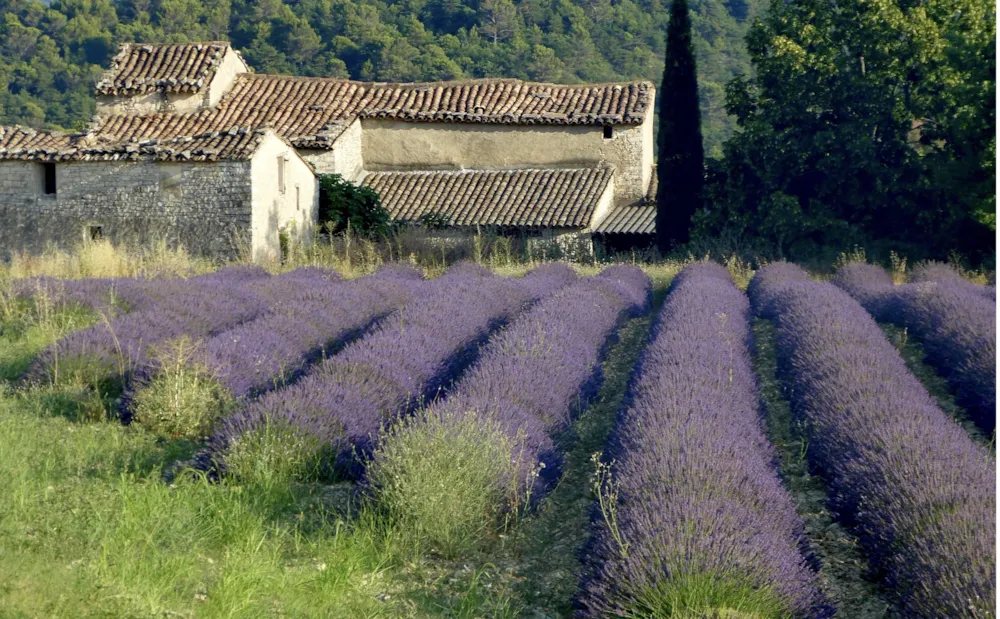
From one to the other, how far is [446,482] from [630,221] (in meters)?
20.5

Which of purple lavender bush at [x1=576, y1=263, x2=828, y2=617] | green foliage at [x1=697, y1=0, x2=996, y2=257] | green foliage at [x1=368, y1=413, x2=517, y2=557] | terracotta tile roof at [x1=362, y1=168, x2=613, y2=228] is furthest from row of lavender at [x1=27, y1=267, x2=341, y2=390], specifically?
green foliage at [x1=697, y1=0, x2=996, y2=257]

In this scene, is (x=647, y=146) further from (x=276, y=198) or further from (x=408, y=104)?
(x=276, y=198)

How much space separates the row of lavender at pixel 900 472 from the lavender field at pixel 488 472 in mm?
18

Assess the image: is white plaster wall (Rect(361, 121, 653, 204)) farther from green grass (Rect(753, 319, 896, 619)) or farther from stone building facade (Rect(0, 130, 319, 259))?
green grass (Rect(753, 319, 896, 619))

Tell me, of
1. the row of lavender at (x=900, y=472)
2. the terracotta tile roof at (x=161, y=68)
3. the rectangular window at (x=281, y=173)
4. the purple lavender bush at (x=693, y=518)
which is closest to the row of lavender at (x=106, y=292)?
the purple lavender bush at (x=693, y=518)

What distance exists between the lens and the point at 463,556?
5.16m

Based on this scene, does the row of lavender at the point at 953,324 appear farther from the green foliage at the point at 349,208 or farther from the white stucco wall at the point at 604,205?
the green foliage at the point at 349,208

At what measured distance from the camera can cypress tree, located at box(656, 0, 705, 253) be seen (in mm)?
24281

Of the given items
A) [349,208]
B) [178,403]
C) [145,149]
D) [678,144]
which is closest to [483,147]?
[678,144]

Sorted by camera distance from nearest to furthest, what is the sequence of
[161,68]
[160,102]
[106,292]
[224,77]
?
[106,292], [160,102], [161,68], [224,77]

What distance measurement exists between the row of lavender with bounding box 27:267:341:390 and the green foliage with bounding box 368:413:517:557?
281cm

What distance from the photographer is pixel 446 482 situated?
525 centimetres

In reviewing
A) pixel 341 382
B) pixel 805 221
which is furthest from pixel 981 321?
pixel 805 221

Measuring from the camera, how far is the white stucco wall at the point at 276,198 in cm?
1969
